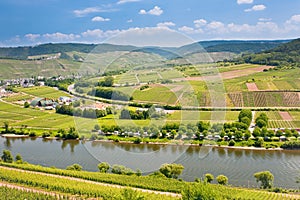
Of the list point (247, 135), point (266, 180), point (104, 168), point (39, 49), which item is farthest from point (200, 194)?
point (39, 49)

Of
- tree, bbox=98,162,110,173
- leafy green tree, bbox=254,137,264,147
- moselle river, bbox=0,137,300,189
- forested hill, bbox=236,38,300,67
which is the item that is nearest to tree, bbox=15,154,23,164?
moselle river, bbox=0,137,300,189

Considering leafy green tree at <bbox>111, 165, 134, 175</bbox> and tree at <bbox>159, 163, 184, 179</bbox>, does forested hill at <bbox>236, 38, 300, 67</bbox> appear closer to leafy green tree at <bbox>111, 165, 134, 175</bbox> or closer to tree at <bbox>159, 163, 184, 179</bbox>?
tree at <bbox>159, 163, 184, 179</bbox>

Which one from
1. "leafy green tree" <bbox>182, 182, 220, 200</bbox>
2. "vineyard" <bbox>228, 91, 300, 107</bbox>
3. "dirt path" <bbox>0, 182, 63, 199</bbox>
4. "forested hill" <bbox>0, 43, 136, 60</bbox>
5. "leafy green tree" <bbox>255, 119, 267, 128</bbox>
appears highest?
"forested hill" <bbox>0, 43, 136, 60</bbox>

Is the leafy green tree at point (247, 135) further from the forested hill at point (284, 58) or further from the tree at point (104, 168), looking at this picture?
the forested hill at point (284, 58)

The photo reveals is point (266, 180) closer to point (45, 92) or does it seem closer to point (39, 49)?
point (45, 92)

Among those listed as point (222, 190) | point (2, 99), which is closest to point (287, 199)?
point (222, 190)

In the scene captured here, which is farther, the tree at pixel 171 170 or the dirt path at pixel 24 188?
the tree at pixel 171 170

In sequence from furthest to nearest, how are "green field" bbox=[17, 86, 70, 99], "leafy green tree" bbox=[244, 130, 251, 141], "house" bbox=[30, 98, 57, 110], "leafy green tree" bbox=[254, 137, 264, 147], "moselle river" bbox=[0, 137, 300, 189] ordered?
"green field" bbox=[17, 86, 70, 99]
"house" bbox=[30, 98, 57, 110]
"leafy green tree" bbox=[244, 130, 251, 141]
"leafy green tree" bbox=[254, 137, 264, 147]
"moselle river" bbox=[0, 137, 300, 189]

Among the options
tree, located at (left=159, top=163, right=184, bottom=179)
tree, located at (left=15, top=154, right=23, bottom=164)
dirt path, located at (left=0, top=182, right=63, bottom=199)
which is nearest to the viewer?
dirt path, located at (left=0, top=182, right=63, bottom=199)

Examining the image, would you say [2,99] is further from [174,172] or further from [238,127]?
[174,172]

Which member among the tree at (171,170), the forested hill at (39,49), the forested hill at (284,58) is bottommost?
the tree at (171,170)

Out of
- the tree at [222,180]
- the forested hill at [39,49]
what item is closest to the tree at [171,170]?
the tree at [222,180]
